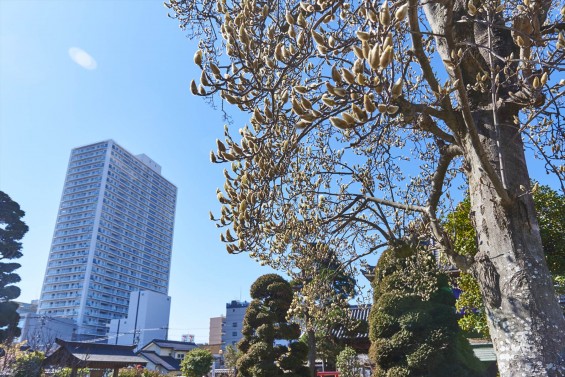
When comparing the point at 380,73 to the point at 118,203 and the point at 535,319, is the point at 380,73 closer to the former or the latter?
the point at 535,319

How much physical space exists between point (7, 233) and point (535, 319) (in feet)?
116

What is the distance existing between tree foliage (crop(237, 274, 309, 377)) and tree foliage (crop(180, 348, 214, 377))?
11096mm

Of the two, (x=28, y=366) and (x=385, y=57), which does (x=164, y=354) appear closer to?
(x=28, y=366)

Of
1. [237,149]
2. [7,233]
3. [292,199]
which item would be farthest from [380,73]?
[7,233]

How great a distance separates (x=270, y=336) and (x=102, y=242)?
87.2 meters

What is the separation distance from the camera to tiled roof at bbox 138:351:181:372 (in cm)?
3494

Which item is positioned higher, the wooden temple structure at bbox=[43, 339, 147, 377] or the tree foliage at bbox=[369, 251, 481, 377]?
the tree foliage at bbox=[369, 251, 481, 377]

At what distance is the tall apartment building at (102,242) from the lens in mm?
87312

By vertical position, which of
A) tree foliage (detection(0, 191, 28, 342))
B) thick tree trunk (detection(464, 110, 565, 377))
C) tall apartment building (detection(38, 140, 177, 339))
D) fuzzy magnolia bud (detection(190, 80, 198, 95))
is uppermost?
tall apartment building (detection(38, 140, 177, 339))

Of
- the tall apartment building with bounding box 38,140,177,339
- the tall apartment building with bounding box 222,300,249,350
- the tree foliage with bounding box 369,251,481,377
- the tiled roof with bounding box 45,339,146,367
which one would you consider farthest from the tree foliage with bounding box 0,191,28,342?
the tall apartment building with bounding box 38,140,177,339

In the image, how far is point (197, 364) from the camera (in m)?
24.6

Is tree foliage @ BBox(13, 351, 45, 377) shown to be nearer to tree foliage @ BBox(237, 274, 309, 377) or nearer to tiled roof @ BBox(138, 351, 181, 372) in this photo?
tree foliage @ BBox(237, 274, 309, 377)

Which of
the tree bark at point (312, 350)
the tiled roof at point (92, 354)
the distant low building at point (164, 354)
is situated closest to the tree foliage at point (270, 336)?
the tree bark at point (312, 350)

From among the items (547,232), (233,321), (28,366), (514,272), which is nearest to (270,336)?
(547,232)
